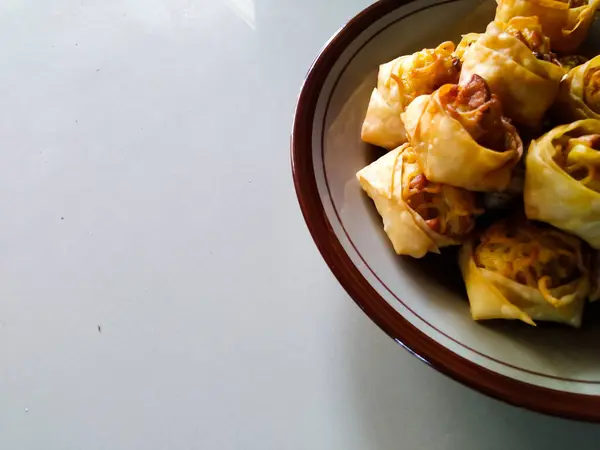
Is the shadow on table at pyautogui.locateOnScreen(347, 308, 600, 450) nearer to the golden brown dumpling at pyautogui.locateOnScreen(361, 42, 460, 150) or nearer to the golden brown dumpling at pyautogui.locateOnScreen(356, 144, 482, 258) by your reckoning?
the golden brown dumpling at pyautogui.locateOnScreen(356, 144, 482, 258)

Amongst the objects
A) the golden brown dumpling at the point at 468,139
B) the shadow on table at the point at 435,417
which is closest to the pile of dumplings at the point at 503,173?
the golden brown dumpling at the point at 468,139

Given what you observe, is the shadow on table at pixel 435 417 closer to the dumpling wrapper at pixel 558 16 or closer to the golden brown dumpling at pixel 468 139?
the golden brown dumpling at pixel 468 139

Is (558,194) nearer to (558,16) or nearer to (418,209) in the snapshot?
(418,209)

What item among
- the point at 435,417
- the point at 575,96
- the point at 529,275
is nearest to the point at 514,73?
the point at 575,96

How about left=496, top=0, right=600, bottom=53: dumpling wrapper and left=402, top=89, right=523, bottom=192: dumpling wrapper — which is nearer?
left=402, top=89, right=523, bottom=192: dumpling wrapper

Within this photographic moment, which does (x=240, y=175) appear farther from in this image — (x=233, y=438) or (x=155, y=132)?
(x=233, y=438)

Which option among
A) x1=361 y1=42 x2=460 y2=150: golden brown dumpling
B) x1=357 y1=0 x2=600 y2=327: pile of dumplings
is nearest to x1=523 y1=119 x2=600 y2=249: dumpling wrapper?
x1=357 y1=0 x2=600 y2=327: pile of dumplings
